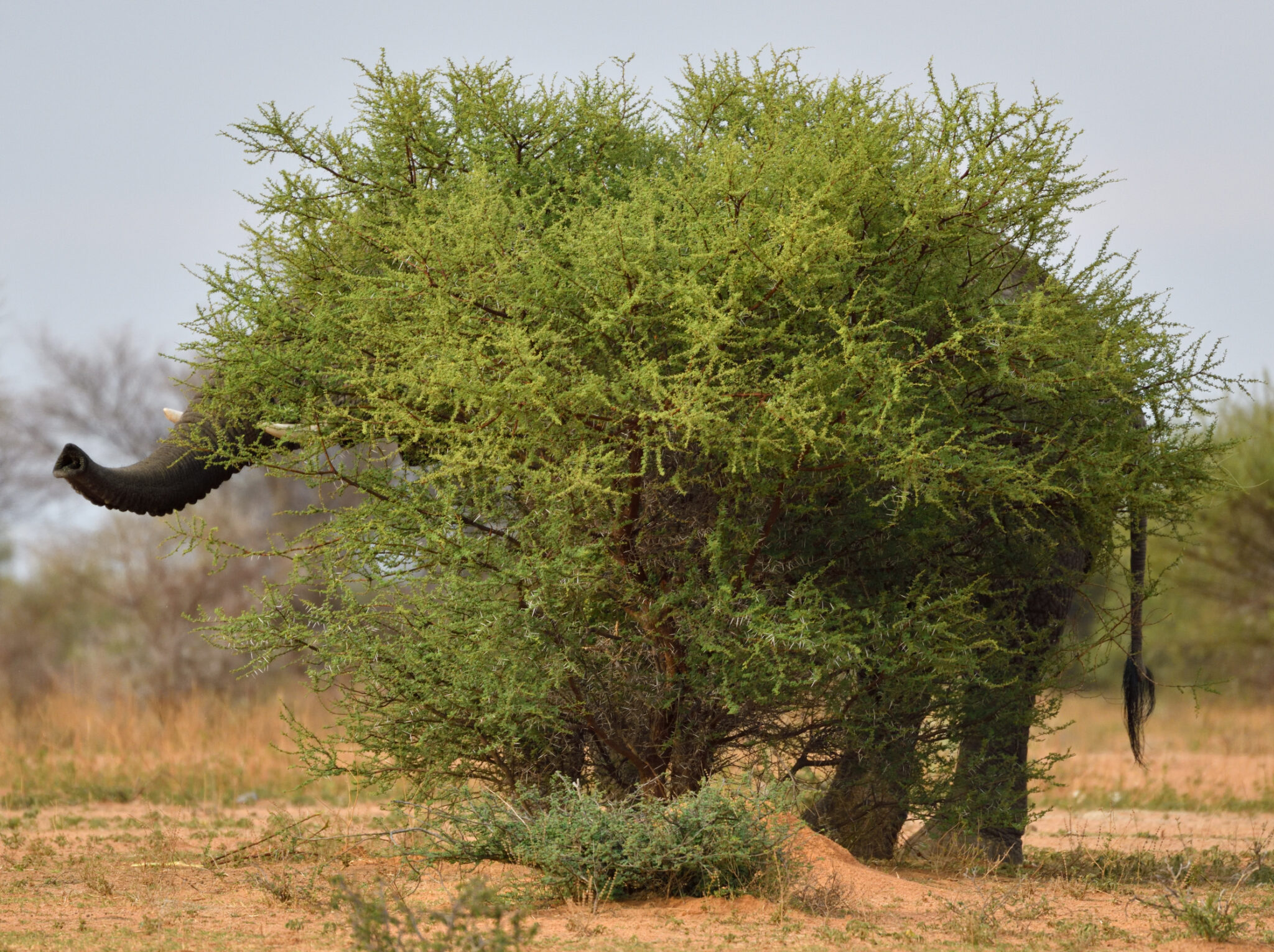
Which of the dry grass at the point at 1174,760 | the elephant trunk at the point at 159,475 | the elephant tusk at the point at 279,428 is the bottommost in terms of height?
the dry grass at the point at 1174,760

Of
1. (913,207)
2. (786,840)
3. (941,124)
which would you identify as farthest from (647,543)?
(941,124)

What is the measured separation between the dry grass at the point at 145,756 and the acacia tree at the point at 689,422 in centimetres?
500

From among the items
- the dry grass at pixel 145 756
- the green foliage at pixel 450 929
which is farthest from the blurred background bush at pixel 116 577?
the green foliage at pixel 450 929

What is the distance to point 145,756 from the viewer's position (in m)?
15.6

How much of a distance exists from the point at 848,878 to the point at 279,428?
14.5 ft

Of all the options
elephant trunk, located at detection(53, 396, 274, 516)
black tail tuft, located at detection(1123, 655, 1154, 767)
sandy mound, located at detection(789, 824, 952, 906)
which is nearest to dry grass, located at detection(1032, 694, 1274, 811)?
black tail tuft, located at detection(1123, 655, 1154, 767)

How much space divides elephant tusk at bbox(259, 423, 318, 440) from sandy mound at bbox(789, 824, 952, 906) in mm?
3893

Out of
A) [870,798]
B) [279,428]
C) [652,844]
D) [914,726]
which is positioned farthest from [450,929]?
[870,798]

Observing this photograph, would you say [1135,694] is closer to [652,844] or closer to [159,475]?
[652,844]

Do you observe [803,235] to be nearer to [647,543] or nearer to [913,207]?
[913,207]

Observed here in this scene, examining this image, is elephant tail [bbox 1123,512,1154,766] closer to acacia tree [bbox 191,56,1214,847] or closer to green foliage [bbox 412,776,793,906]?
acacia tree [bbox 191,56,1214,847]

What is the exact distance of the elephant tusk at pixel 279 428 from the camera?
8867mm

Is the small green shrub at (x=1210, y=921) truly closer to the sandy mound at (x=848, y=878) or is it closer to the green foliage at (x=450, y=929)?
the sandy mound at (x=848, y=878)

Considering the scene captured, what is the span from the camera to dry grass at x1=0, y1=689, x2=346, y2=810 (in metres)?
14.2
